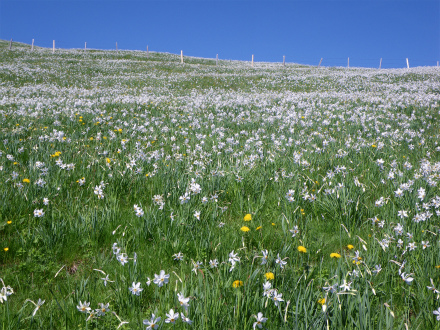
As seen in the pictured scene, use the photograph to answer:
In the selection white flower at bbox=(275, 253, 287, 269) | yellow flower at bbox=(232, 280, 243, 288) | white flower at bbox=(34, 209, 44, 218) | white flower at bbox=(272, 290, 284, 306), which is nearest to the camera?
white flower at bbox=(272, 290, 284, 306)

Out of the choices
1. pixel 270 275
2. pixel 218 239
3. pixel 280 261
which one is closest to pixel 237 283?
pixel 270 275

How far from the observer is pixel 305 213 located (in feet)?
12.2

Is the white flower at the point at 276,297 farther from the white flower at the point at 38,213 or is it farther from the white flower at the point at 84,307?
the white flower at the point at 38,213

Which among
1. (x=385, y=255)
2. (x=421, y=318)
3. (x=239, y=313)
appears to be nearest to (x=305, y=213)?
(x=385, y=255)

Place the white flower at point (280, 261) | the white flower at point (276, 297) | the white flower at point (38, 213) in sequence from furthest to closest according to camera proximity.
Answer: the white flower at point (38, 213) < the white flower at point (280, 261) < the white flower at point (276, 297)

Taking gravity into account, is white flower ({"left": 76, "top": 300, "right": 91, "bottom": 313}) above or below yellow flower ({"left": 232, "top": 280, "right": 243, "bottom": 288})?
below

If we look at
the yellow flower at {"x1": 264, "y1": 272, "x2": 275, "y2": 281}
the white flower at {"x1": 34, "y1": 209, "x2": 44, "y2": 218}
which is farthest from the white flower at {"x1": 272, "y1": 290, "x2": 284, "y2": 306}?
the white flower at {"x1": 34, "y1": 209, "x2": 44, "y2": 218}

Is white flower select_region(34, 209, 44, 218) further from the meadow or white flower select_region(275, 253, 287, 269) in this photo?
white flower select_region(275, 253, 287, 269)

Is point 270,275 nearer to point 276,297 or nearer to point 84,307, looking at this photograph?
point 276,297

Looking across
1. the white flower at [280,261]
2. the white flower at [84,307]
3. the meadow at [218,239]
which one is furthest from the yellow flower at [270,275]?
the white flower at [84,307]

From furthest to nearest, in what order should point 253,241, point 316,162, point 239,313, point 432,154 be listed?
point 432,154 < point 316,162 < point 253,241 < point 239,313

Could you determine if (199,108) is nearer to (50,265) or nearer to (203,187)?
(203,187)

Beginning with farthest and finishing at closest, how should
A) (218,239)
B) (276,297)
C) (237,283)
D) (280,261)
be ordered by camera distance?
(218,239), (280,261), (237,283), (276,297)

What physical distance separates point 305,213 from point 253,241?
0.94 metres
